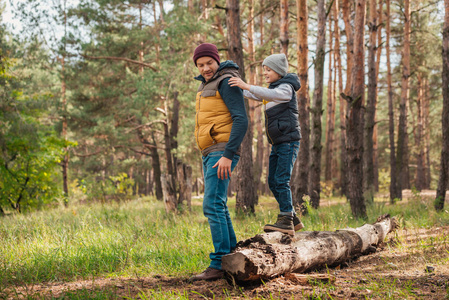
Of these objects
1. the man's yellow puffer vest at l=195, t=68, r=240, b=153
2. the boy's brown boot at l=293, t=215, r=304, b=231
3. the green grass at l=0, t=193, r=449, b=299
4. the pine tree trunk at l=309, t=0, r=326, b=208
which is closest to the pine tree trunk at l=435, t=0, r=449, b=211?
the green grass at l=0, t=193, r=449, b=299

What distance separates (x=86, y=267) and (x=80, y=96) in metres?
16.3

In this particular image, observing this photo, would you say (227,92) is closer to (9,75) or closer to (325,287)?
(325,287)

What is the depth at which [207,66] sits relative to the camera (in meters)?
3.31

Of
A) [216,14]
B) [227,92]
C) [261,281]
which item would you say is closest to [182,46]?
[216,14]

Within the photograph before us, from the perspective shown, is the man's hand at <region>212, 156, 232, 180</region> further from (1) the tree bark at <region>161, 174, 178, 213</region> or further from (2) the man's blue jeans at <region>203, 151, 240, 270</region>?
(1) the tree bark at <region>161, 174, 178, 213</region>

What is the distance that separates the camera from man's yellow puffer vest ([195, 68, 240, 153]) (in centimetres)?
322

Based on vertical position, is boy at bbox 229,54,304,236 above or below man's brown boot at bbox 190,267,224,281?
above

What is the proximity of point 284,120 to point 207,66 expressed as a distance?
41.9 inches

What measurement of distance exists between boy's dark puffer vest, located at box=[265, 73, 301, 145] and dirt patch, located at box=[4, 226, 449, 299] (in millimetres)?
1484

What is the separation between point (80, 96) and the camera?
18156 mm

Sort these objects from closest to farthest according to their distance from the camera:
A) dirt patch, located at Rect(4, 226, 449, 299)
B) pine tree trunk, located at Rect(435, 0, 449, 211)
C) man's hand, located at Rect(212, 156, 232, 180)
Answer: dirt patch, located at Rect(4, 226, 449, 299), man's hand, located at Rect(212, 156, 232, 180), pine tree trunk, located at Rect(435, 0, 449, 211)

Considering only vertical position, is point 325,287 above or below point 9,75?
below

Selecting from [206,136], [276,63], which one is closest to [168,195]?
[206,136]

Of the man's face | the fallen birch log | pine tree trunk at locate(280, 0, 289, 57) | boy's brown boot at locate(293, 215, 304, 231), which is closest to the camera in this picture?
the fallen birch log
